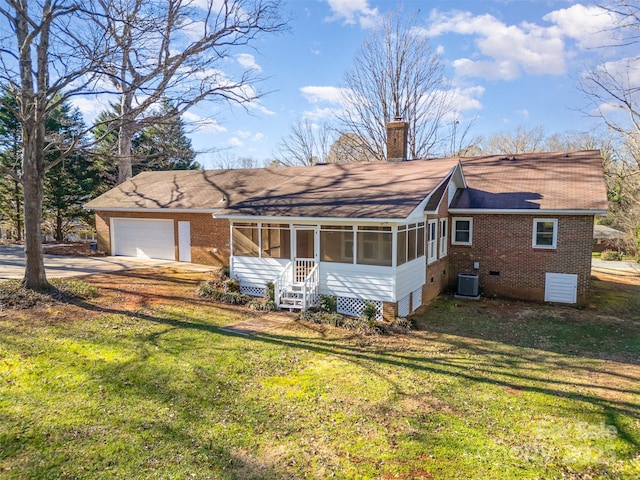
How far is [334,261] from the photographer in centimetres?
1127

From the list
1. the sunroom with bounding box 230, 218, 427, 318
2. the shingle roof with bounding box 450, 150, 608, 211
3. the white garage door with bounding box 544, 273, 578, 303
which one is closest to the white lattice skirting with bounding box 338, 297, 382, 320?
the sunroom with bounding box 230, 218, 427, 318

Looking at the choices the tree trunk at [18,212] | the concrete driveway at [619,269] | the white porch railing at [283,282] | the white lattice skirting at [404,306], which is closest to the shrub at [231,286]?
the white porch railing at [283,282]

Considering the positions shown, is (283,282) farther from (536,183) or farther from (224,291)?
(536,183)

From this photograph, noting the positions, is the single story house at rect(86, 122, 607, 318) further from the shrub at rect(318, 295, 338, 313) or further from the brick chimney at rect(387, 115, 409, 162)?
the shrub at rect(318, 295, 338, 313)

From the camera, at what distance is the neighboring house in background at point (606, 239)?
96.2ft

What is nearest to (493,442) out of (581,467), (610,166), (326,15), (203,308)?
(581,467)

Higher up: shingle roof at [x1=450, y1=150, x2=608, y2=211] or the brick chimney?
the brick chimney

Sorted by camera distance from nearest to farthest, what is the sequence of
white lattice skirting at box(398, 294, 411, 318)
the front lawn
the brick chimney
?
the front lawn
white lattice skirting at box(398, 294, 411, 318)
the brick chimney

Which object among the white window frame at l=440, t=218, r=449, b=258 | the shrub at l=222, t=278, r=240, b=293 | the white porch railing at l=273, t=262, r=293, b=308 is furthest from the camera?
the white window frame at l=440, t=218, r=449, b=258

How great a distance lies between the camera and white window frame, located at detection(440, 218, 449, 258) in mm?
14145

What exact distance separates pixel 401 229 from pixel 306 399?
5526mm

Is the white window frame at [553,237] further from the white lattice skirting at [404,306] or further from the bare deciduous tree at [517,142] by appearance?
the bare deciduous tree at [517,142]

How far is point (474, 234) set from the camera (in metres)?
14.6

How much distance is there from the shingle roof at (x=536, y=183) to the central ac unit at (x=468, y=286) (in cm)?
248
